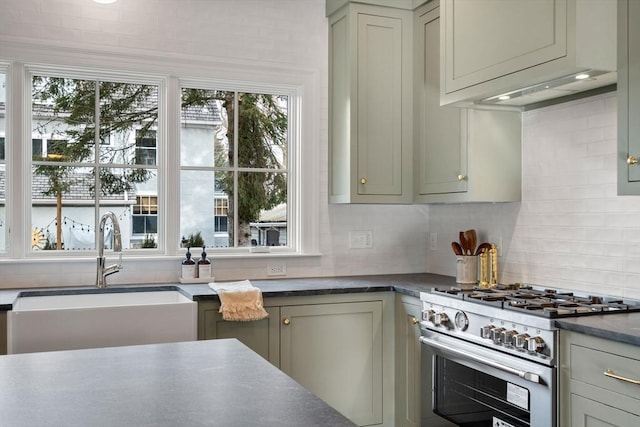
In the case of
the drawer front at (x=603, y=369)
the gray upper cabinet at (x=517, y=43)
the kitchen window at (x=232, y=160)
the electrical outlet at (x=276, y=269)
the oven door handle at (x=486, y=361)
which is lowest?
the oven door handle at (x=486, y=361)

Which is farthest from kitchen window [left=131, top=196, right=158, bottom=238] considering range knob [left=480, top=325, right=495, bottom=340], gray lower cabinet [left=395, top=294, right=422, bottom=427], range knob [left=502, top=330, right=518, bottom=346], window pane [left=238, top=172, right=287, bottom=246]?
range knob [left=502, top=330, right=518, bottom=346]

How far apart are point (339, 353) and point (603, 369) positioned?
1.60m

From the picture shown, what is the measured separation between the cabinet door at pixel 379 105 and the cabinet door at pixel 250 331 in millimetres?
1014

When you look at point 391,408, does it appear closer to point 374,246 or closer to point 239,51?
point 374,246

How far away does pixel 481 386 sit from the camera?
114 inches

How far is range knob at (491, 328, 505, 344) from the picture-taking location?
9.04 feet

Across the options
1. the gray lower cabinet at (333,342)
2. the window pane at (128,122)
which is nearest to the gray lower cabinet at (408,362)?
the gray lower cabinet at (333,342)

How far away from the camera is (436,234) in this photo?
4434 mm

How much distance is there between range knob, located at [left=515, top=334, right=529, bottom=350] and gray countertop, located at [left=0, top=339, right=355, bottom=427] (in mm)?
1266

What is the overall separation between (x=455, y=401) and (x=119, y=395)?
207cm

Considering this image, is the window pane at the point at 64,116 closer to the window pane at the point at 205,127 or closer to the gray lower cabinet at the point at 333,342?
the window pane at the point at 205,127

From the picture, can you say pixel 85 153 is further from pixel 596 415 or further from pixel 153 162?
pixel 596 415

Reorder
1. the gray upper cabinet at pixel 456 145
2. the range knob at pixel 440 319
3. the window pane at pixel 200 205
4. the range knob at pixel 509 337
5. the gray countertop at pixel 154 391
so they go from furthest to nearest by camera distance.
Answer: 1. the window pane at pixel 200 205
2. the gray upper cabinet at pixel 456 145
3. the range knob at pixel 440 319
4. the range knob at pixel 509 337
5. the gray countertop at pixel 154 391

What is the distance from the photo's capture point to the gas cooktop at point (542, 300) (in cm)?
261
